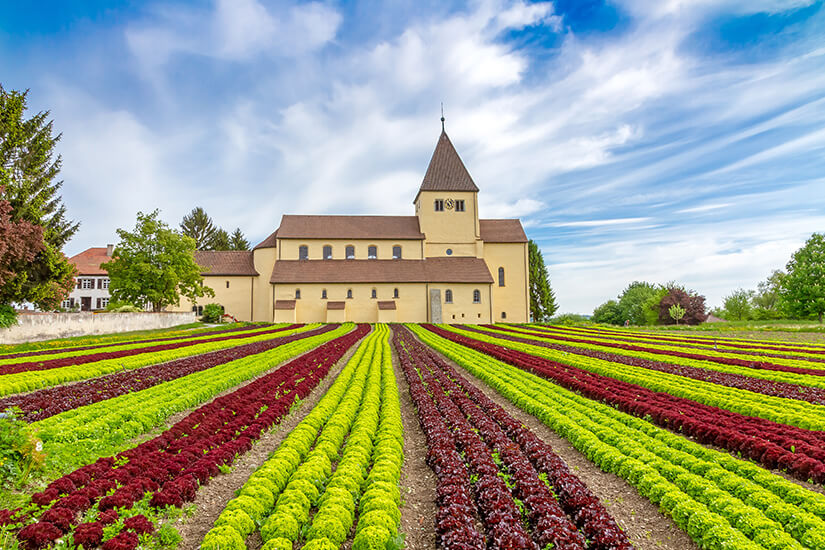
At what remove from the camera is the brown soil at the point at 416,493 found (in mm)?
6586

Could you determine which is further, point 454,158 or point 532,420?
point 454,158

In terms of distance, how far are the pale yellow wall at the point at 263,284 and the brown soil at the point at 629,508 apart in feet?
170

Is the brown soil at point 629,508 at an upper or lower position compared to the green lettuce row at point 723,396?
lower

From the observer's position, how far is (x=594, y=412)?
1241 centimetres

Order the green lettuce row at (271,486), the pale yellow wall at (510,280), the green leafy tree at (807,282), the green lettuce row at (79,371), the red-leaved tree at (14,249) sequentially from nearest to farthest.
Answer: the green lettuce row at (271,486), the green lettuce row at (79,371), the red-leaved tree at (14,249), the green leafy tree at (807,282), the pale yellow wall at (510,280)

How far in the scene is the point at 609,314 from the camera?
8700 centimetres

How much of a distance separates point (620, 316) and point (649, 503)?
8542cm

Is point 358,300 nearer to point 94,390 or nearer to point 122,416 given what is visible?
point 94,390

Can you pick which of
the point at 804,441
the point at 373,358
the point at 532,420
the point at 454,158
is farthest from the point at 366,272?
the point at 804,441

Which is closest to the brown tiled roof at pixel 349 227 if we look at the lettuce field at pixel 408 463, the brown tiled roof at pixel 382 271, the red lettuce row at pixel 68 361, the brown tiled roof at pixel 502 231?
the brown tiled roof at pixel 382 271

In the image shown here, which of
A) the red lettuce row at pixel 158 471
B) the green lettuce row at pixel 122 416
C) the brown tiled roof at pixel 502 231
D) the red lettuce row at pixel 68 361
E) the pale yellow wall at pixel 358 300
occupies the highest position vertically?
the brown tiled roof at pixel 502 231

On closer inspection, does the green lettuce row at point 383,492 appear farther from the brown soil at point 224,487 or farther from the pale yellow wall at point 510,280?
the pale yellow wall at point 510,280

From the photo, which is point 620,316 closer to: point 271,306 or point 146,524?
point 271,306

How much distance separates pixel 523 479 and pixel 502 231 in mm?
57611
